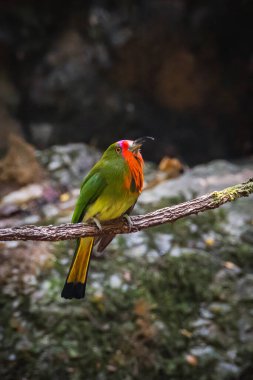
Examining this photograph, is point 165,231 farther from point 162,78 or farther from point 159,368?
point 162,78

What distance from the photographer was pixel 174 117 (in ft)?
25.8

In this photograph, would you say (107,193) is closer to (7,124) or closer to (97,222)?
(97,222)

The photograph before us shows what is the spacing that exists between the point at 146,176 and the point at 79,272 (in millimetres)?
3493

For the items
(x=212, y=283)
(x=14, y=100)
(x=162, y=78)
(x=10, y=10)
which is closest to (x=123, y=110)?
(x=162, y=78)

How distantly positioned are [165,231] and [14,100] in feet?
12.4

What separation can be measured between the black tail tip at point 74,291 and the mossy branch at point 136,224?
0.34 meters

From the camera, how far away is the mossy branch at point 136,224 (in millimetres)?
2404

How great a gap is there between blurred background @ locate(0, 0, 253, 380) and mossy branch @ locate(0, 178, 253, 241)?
156 cm

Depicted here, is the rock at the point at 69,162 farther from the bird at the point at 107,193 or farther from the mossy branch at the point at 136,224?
the mossy branch at the point at 136,224

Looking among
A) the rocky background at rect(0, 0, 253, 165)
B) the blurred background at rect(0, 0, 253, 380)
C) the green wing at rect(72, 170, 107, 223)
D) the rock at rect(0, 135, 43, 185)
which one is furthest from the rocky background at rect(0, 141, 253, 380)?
the rocky background at rect(0, 0, 253, 165)

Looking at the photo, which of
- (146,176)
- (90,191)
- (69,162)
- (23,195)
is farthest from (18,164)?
(90,191)

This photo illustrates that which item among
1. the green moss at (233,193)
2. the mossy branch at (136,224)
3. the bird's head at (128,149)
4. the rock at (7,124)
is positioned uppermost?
the rock at (7,124)

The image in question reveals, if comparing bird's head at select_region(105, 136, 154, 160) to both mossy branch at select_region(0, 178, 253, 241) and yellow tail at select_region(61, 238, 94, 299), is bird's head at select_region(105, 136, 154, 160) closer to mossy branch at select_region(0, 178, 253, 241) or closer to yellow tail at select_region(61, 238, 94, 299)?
mossy branch at select_region(0, 178, 253, 241)

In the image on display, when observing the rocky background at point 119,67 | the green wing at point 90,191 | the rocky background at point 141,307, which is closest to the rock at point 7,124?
the rocky background at point 119,67
